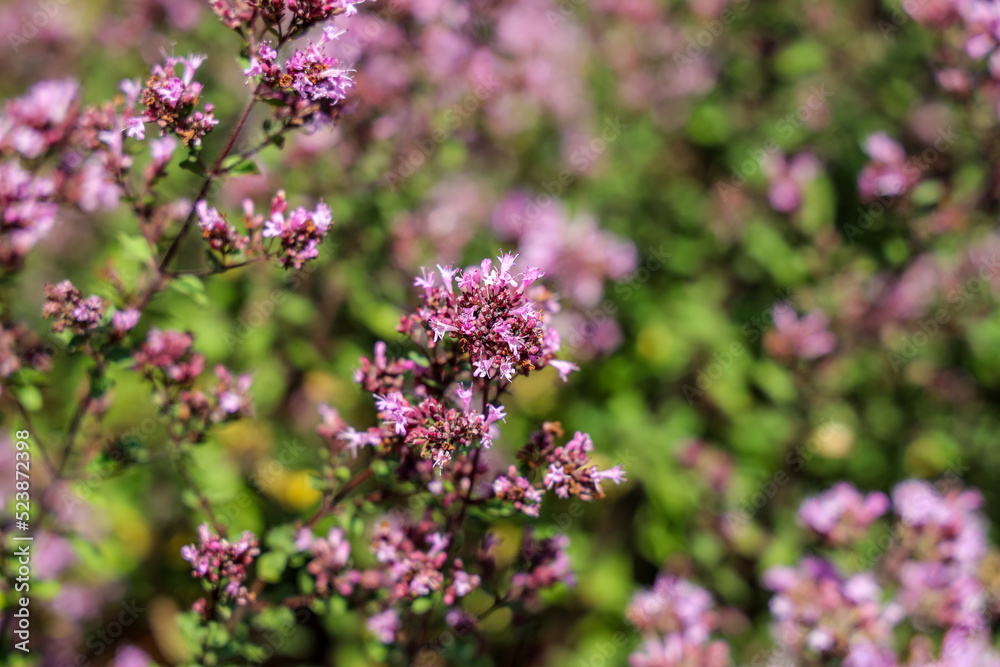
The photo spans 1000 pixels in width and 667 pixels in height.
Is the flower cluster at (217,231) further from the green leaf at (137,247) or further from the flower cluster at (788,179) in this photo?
the flower cluster at (788,179)

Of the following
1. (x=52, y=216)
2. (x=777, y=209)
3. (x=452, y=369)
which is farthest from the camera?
(x=777, y=209)

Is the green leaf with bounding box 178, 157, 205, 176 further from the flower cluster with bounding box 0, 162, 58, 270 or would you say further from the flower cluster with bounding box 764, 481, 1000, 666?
the flower cluster with bounding box 764, 481, 1000, 666

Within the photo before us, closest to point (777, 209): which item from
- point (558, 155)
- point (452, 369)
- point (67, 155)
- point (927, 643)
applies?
Result: point (558, 155)

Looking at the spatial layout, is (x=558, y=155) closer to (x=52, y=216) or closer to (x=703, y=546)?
(x=703, y=546)

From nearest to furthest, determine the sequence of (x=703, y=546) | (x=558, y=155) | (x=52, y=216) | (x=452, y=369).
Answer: (x=452, y=369)
(x=52, y=216)
(x=703, y=546)
(x=558, y=155)

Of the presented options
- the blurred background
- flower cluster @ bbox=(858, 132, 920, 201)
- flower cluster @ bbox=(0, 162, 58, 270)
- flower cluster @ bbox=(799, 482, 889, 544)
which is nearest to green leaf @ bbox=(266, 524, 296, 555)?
the blurred background
